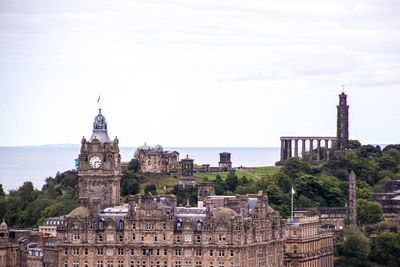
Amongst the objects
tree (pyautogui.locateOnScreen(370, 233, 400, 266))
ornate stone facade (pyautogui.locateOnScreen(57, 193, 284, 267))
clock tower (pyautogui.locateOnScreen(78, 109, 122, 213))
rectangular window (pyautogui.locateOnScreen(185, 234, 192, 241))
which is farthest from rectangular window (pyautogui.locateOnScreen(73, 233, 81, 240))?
tree (pyautogui.locateOnScreen(370, 233, 400, 266))

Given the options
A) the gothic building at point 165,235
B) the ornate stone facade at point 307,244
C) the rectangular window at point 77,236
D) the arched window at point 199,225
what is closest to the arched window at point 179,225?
the gothic building at point 165,235

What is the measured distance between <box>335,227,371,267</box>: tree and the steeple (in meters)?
40.1

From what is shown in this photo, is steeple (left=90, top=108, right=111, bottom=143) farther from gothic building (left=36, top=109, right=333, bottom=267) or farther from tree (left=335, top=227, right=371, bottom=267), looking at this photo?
tree (left=335, top=227, right=371, bottom=267)

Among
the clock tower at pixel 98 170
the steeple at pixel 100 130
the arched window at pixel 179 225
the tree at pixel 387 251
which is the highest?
the steeple at pixel 100 130

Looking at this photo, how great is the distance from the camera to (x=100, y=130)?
177000 millimetres

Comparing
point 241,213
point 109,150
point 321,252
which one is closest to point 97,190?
point 109,150

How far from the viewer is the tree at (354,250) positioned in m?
186

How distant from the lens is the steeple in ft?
578

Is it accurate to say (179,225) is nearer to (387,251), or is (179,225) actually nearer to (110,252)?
(110,252)

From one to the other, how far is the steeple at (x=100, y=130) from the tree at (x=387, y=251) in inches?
1710

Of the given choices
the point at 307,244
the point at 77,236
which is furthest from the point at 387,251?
the point at 77,236

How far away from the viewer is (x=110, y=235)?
162500mm

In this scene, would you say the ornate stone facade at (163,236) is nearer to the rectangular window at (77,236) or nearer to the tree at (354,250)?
the rectangular window at (77,236)

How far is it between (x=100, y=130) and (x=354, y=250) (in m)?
42.0
